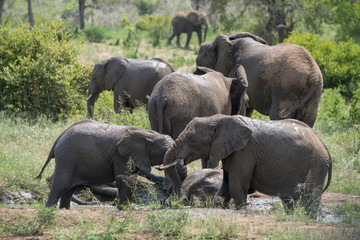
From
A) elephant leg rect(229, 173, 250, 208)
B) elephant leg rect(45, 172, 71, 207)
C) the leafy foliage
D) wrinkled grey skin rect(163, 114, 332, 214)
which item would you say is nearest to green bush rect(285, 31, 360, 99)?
wrinkled grey skin rect(163, 114, 332, 214)

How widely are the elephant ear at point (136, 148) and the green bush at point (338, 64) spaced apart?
9737mm

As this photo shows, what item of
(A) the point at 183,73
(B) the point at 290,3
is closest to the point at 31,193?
(A) the point at 183,73

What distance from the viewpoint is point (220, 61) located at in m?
10.9

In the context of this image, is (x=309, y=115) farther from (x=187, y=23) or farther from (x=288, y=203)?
(x=187, y=23)

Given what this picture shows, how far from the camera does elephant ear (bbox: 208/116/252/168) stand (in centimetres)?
651

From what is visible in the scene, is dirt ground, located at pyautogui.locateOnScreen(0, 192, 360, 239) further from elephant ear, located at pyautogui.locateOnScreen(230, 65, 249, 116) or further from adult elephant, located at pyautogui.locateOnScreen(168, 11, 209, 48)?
adult elephant, located at pyautogui.locateOnScreen(168, 11, 209, 48)

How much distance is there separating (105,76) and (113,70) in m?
0.28

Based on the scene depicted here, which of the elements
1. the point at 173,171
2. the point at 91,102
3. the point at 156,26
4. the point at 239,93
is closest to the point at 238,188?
the point at 173,171

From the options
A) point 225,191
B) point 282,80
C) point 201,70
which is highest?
point 201,70

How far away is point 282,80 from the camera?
31.2 ft

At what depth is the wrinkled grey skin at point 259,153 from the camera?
6543 millimetres

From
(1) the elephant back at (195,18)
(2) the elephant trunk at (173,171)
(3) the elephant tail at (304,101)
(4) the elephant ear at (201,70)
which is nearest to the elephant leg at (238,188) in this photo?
(2) the elephant trunk at (173,171)

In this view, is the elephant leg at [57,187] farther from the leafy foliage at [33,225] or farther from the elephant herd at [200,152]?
the leafy foliage at [33,225]

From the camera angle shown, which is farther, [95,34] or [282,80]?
→ [95,34]
